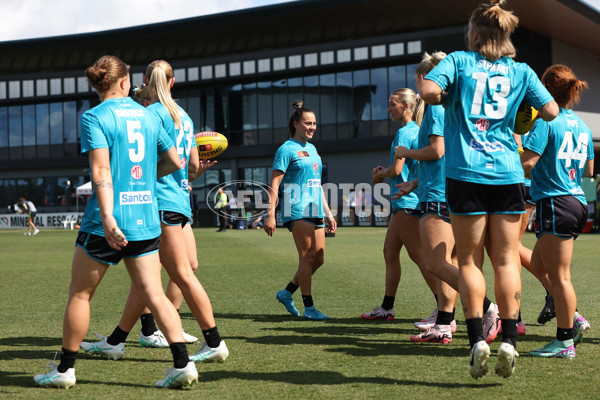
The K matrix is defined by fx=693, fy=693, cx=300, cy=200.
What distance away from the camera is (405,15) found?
120 ft

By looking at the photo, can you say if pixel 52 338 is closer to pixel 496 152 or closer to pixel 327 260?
pixel 496 152

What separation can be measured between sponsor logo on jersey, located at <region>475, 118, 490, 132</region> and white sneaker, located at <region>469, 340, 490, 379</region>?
1224mm

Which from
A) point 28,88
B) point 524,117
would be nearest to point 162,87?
point 524,117

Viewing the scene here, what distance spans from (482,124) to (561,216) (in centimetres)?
119

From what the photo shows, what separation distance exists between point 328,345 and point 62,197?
4566 centimetres

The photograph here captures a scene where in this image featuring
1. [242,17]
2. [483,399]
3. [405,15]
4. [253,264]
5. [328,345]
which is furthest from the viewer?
[242,17]

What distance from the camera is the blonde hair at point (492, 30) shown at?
403cm

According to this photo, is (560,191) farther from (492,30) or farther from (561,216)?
(492,30)

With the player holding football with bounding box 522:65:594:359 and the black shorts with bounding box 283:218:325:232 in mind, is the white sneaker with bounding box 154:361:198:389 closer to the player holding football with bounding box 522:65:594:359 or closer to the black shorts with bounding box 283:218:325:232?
the player holding football with bounding box 522:65:594:359

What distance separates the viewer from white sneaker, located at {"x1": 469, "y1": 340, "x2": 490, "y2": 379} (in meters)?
3.80

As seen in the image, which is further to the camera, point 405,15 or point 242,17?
point 242,17

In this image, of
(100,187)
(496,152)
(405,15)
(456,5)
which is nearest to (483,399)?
(496,152)

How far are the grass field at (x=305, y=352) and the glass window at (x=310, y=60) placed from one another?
30.9 m

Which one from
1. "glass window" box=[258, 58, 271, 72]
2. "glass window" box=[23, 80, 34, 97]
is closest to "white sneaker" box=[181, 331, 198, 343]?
"glass window" box=[258, 58, 271, 72]
